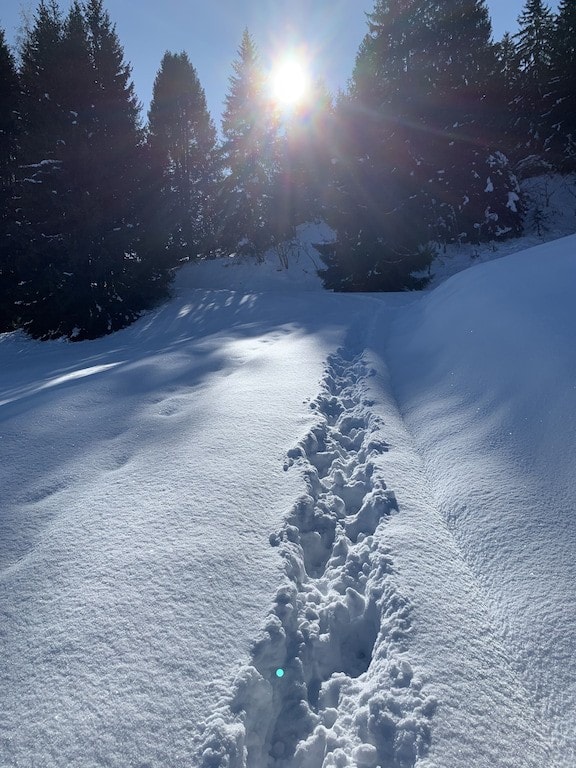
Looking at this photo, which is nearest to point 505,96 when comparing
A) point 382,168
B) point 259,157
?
point 382,168

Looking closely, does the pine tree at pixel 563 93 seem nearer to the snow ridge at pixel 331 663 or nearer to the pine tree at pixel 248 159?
the pine tree at pixel 248 159

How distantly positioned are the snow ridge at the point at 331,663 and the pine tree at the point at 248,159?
19427mm

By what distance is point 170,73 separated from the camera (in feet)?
70.1

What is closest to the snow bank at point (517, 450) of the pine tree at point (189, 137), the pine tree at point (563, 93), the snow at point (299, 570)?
the snow at point (299, 570)

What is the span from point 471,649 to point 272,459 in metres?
1.79

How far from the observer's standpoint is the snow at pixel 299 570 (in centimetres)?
156

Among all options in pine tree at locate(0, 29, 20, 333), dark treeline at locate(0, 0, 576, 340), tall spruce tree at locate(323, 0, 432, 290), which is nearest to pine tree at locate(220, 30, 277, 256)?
dark treeline at locate(0, 0, 576, 340)

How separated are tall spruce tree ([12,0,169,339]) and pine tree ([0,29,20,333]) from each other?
840 mm

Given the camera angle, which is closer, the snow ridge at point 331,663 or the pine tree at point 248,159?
the snow ridge at point 331,663

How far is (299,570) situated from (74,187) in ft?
49.3

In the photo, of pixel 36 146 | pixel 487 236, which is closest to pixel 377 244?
pixel 487 236

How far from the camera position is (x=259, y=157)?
20641 mm

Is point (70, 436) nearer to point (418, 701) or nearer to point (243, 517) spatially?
point (243, 517)

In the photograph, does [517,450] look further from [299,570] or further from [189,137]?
[189,137]
